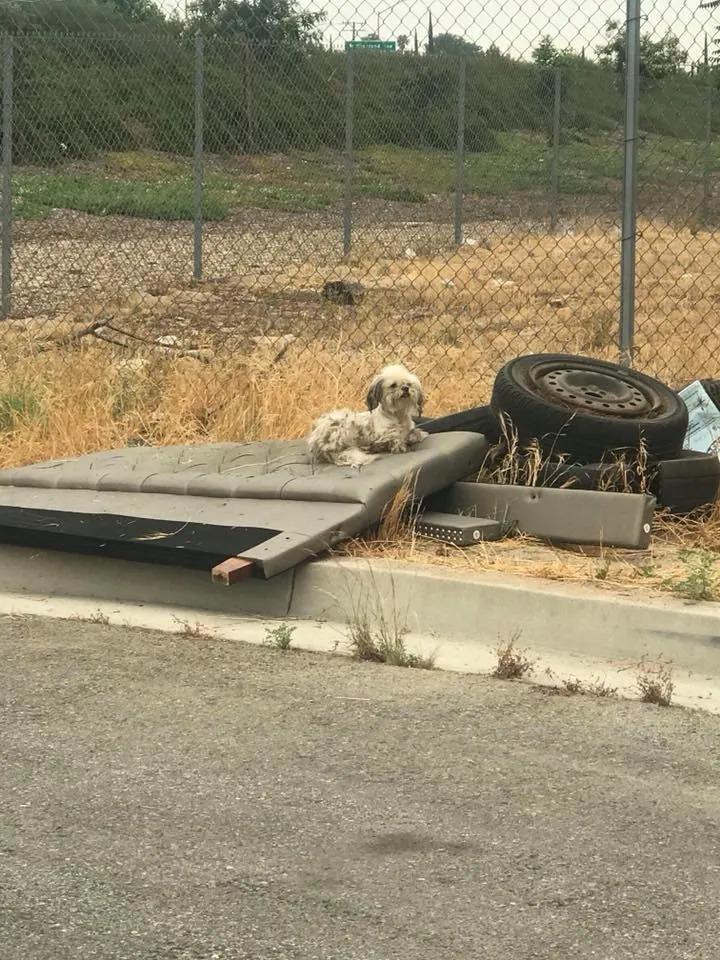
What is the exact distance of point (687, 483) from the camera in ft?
22.1

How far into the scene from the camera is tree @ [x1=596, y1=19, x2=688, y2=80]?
26.4ft

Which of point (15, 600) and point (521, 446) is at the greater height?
point (521, 446)

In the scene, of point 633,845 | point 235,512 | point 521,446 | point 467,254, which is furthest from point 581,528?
point 467,254

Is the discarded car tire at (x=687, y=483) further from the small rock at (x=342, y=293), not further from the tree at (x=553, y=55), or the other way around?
the small rock at (x=342, y=293)

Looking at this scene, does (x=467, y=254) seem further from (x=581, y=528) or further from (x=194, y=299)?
(x=581, y=528)

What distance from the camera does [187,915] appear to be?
11.0 feet

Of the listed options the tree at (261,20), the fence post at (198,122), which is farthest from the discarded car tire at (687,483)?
the fence post at (198,122)

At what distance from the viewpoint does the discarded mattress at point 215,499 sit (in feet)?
Answer: 19.7

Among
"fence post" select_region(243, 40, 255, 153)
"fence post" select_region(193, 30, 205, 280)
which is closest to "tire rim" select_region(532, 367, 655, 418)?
"fence post" select_region(193, 30, 205, 280)

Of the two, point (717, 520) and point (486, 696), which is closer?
point (486, 696)

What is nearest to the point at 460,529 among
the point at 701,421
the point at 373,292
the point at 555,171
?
the point at 701,421

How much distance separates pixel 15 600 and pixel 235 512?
98cm

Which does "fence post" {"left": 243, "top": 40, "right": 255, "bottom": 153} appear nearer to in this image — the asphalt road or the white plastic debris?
the white plastic debris

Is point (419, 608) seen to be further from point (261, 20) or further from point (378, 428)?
point (261, 20)
